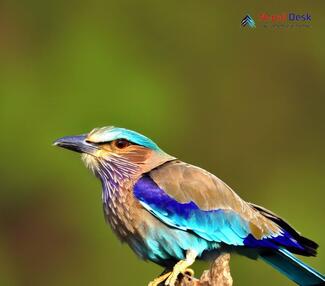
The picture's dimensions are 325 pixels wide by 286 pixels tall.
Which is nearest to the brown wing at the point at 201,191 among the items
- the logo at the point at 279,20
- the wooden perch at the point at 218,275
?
the wooden perch at the point at 218,275

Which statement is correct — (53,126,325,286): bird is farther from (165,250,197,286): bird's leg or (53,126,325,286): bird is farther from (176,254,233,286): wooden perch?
(176,254,233,286): wooden perch

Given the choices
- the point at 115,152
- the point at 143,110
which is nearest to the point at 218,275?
the point at 115,152

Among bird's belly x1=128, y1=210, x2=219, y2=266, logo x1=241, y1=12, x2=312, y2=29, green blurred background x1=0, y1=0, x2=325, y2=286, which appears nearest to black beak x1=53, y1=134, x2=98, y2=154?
bird's belly x1=128, y1=210, x2=219, y2=266

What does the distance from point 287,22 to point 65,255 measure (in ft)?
8.92

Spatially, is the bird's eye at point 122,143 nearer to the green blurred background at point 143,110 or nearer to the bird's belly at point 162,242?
the bird's belly at point 162,242

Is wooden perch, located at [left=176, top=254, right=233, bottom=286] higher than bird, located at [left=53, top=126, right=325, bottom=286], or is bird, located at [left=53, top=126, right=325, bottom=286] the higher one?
bird, located at [left=53, top=126, right=325, bottom=286]

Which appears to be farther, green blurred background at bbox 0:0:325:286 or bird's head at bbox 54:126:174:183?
green blurred background at bbox 0:0:325:286

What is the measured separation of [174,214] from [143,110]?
13.5ft

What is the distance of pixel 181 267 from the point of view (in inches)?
217

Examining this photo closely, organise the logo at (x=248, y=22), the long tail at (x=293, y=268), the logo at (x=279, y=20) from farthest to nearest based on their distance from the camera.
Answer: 1. the logo at (x=248, y=22)
2. the logo at (x=279, y=20)
3. the long tail at (x=293, y=268)

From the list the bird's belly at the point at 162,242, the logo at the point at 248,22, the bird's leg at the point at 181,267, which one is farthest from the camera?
the logo at the point at 248,22

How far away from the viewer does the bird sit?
5.66 meters

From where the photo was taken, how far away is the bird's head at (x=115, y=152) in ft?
19.5

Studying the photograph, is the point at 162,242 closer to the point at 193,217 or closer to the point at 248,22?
the point at 193,217
